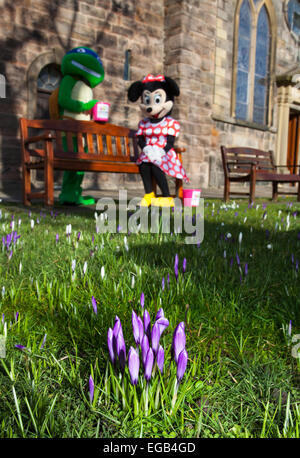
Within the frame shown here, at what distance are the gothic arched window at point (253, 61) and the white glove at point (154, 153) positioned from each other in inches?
360

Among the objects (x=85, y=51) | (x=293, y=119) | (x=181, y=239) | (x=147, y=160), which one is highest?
(x=293, y=119)

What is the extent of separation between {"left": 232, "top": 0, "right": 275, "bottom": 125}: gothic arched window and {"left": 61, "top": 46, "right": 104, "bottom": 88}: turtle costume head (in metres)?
8.46

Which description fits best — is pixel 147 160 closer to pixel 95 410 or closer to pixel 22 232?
pixel 22 232

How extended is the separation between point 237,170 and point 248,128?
7174 millimetres

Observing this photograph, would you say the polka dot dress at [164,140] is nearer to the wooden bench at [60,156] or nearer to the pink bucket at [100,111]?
the wooden bench at [60,156]

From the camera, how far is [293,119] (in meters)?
19.0

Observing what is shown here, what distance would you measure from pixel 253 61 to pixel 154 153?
11182 mm

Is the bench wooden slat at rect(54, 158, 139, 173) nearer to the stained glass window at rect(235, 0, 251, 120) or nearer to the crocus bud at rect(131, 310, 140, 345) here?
the crocus bud at rect(131, 310, 140, 345)

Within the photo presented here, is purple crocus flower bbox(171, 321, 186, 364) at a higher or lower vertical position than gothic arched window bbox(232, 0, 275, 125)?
lower

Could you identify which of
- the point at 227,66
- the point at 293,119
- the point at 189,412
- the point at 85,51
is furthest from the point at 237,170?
the point at 293,119

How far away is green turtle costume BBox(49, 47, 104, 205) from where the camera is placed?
674 cm

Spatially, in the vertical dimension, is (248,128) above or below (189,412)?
above

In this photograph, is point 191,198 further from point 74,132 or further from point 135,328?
point 135,328

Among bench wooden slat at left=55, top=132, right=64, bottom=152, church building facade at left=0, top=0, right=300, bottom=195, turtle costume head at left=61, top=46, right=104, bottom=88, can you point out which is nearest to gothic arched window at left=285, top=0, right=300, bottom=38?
church building facade at left=0, top=0, right=300, bottom=195
